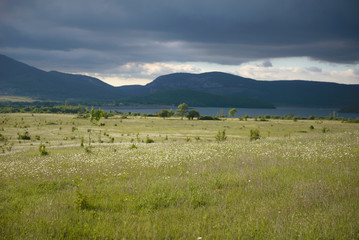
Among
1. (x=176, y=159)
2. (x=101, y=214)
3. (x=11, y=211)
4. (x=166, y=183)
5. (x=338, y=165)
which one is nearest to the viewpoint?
(x=101, y=214)

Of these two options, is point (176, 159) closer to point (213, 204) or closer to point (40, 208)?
point (213, 204)

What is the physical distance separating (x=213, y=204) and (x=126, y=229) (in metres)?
2.86

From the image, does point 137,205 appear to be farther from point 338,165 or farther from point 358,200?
point 338,165

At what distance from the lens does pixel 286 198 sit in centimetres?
754

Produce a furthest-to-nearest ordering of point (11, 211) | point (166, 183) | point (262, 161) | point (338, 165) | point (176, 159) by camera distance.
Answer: point (176, 159)
point (262, 161)
point (338, 165)
point (166, 183)
point (11, 211)

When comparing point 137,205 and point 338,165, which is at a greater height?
point 338,165

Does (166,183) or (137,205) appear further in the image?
(166,183)

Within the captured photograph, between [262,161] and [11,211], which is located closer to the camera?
[11,211]

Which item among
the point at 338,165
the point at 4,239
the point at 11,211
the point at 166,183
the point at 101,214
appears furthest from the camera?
the point at 338,165

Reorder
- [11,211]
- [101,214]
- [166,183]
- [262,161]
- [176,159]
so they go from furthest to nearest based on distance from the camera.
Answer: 1. [176,159]
2. [262,161]
3. [166,183]
4. [11,211]
5. [101,214]

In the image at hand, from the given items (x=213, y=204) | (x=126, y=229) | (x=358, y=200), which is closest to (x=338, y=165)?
(x=358, y=200)

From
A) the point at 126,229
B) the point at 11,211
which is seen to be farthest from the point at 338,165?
the point at 11,211

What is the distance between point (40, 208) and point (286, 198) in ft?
24.8

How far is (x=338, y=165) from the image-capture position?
11.0 meters
